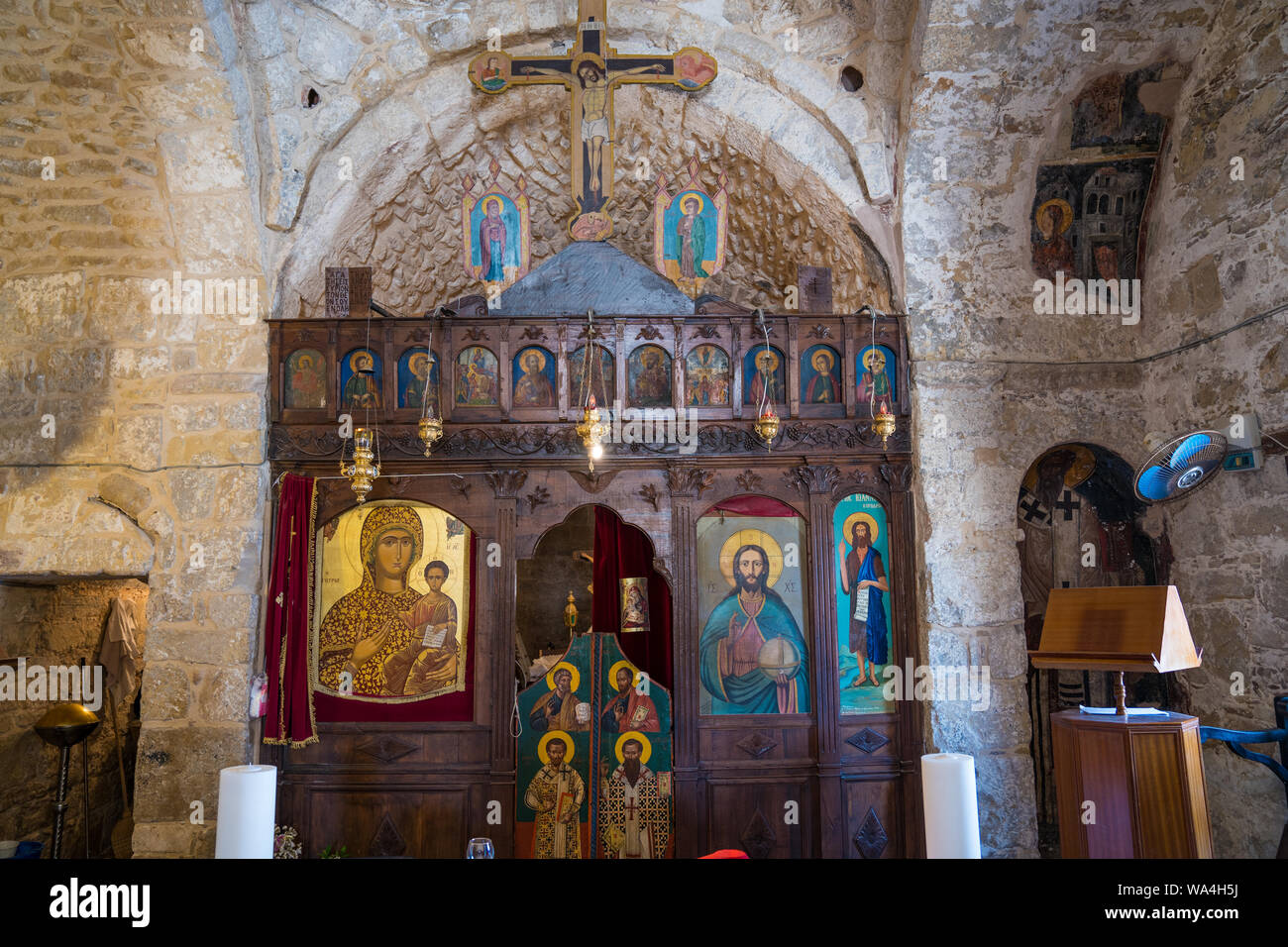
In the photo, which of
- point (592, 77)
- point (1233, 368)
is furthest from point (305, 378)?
point (1233, 368)

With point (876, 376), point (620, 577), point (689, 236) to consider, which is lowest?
point (620, 577)

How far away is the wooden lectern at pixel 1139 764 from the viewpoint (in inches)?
154

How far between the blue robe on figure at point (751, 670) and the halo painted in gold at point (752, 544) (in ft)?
0.43

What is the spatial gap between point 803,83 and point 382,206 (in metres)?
3.54

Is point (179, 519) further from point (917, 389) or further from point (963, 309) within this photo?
point (963, 309)

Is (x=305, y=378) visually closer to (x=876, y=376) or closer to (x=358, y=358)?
(x=358, y=358)

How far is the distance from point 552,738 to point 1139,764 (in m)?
3.61

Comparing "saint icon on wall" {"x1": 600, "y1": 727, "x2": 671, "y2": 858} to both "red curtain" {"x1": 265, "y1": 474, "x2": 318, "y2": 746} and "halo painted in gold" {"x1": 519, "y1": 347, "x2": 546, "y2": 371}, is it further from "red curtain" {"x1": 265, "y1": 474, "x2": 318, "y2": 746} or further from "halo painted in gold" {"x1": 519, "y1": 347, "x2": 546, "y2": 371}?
"halo painted in gold" {"x1": 519, "y1": 347, "x2": 546, "y2": 371}

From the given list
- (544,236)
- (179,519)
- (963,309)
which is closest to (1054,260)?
(963,309)

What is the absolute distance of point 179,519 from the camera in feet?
20.1

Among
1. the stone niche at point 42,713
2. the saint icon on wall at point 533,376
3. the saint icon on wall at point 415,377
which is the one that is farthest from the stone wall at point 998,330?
the stone niche at point 42,713

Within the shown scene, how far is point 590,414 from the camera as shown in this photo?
18.5 ft

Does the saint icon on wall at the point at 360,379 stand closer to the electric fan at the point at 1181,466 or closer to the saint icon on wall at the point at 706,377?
the saint icon on wall at the point at 706,377

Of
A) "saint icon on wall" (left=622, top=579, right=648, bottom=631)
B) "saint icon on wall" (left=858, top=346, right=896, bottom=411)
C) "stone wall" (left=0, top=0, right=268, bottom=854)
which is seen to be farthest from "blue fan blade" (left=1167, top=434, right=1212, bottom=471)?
"stone wall" (left=0, top=0, right=268, bottom=854)
